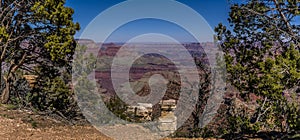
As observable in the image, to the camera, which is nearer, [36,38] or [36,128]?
[36,128]

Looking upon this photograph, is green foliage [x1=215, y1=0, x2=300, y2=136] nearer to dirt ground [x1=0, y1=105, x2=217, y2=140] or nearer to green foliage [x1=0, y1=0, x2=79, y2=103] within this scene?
dirt ground [x1=0, y1=105, x2=217, y2=140]

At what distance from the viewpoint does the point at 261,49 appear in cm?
686

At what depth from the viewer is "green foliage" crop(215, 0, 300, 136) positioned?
241 inches

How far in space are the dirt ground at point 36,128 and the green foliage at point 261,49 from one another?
3.35 metres

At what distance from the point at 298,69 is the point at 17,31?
8093mm

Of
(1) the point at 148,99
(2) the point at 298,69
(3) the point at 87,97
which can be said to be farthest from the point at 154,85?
(2) the point at 298,69

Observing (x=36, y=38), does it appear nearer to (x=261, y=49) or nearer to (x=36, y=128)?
(x=36, y=128)

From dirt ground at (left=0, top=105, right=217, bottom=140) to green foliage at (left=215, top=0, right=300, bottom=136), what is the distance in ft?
11.0

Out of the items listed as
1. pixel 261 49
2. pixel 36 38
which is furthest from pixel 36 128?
pixel 261 49

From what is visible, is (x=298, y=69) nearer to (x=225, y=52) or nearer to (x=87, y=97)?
(x=225, y=52)

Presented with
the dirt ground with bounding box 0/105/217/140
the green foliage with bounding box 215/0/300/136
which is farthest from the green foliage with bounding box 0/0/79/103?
the green foliage with bounding box 215/0/300/136

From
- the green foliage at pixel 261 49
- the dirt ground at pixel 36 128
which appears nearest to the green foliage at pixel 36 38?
the dirt ground at pixel 36 128

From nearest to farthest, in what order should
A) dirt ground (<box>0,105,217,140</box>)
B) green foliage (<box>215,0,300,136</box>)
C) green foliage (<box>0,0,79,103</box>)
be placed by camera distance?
green foliage (<box>215,0,300,136</box>) < dirt ground (<box>0,105,217,140</box>) < green foliage (<box>0,0,79,103</box>)

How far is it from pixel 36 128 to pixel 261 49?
5.34 m
